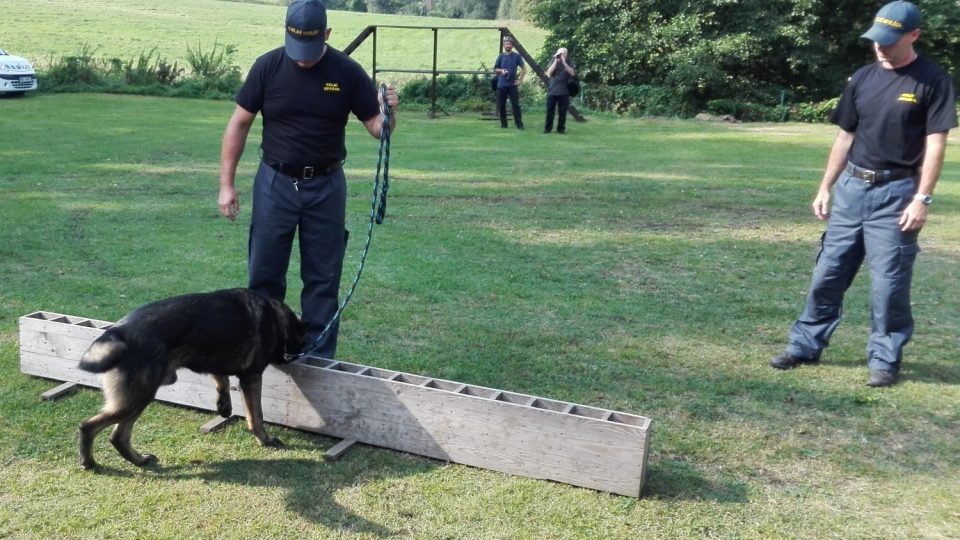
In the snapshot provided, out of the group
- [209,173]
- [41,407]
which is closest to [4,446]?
[41,407]

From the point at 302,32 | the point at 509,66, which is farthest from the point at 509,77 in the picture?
the point at 302,32

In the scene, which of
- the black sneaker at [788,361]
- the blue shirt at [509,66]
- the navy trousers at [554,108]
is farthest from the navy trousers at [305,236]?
the blue shirt at [509,66]

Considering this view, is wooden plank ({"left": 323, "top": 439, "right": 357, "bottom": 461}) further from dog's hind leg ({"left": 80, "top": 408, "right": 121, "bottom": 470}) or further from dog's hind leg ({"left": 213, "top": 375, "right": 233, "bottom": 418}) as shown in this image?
dog's hind leg ({"left": 80, "top": 408, "right": 121, "bottom": 470})

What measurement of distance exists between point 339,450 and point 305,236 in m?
1.30

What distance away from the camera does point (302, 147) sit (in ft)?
15.5

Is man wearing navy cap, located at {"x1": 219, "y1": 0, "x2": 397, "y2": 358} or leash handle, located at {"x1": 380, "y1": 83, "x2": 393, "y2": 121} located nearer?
man wearing navy cap, located at {"x1": 219, "y1": 0, "x2": 397, "y2": 358}

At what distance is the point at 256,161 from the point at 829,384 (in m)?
10.9

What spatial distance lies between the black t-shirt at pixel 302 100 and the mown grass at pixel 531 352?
5.10ft

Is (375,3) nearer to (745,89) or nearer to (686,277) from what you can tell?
(745,89)

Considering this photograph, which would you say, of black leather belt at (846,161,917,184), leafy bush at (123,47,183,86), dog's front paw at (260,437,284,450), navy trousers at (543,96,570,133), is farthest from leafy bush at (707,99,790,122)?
dog's front paw at (260,437,284,450)

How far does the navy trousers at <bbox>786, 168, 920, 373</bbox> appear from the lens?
527 centimetres

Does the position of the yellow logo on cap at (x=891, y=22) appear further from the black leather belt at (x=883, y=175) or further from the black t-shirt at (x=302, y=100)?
the black t-shirt at (x=302, y=100)

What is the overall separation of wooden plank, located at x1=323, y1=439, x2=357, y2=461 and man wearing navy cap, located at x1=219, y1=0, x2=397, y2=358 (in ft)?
2.53

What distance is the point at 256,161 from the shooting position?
14156 millimetres
